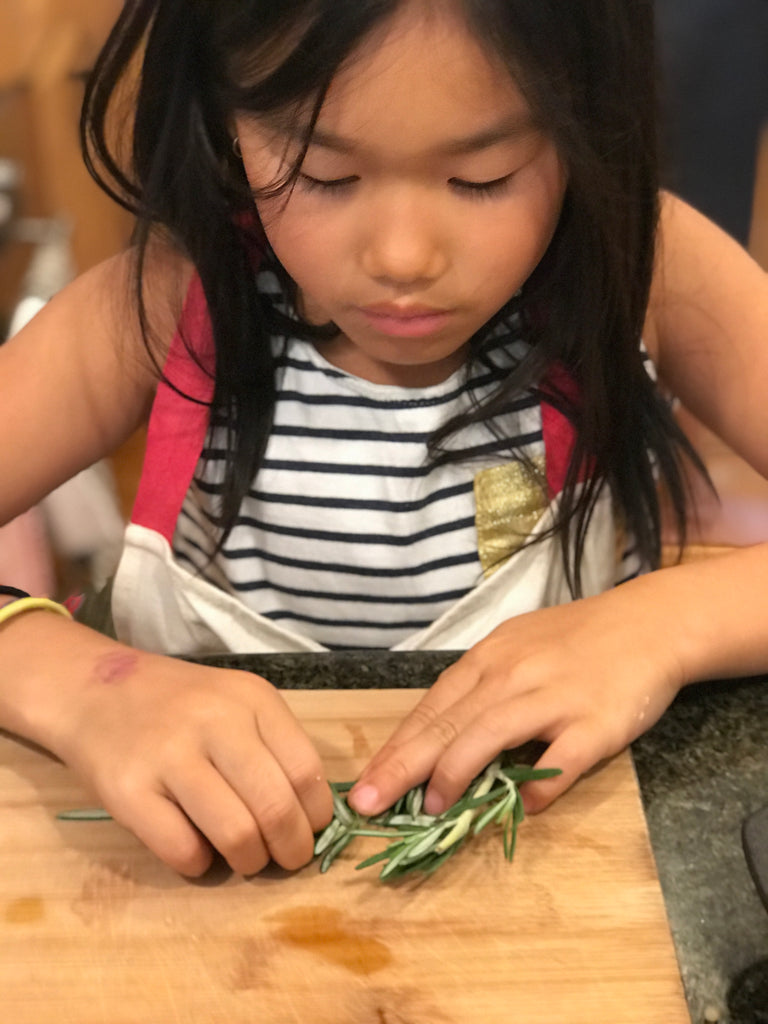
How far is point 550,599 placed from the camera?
979 millimetres

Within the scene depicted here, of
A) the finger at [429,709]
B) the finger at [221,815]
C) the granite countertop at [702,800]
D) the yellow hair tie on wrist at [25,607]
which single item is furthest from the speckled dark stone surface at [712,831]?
the yellow hair tie on wrist at [25,607]

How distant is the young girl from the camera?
60 cm

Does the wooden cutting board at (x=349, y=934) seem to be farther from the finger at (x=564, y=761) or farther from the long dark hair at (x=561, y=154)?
the long dark hair at (x=561, y=154)

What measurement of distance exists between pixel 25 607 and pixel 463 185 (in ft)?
1.46

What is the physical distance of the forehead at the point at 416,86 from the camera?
572 mm

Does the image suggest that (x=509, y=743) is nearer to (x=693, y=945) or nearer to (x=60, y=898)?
(x=693, y=945)

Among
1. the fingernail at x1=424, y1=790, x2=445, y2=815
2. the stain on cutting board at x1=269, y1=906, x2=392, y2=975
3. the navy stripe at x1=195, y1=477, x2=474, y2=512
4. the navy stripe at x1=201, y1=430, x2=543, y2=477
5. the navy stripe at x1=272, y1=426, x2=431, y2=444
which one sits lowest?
the stain on cutting board at x1=269, y1=906, x2=392, y2=975

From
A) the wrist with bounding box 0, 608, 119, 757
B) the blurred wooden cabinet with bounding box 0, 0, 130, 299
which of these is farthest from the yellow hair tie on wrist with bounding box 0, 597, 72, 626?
the blurred wooden cabinet with bounding box 0, 0, 130, 299

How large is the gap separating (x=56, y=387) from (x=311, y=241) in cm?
35

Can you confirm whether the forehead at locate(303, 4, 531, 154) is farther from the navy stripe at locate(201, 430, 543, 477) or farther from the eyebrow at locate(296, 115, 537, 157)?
the navy stripe at locate(201, 430, 543, 477)

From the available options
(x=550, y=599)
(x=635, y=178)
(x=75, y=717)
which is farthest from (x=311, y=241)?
(x=550, y=599)

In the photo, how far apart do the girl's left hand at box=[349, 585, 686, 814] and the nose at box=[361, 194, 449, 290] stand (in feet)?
0.86

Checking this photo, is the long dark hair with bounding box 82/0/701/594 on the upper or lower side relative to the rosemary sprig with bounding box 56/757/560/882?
upper

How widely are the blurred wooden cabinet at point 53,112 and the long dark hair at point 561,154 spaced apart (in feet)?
3.17
